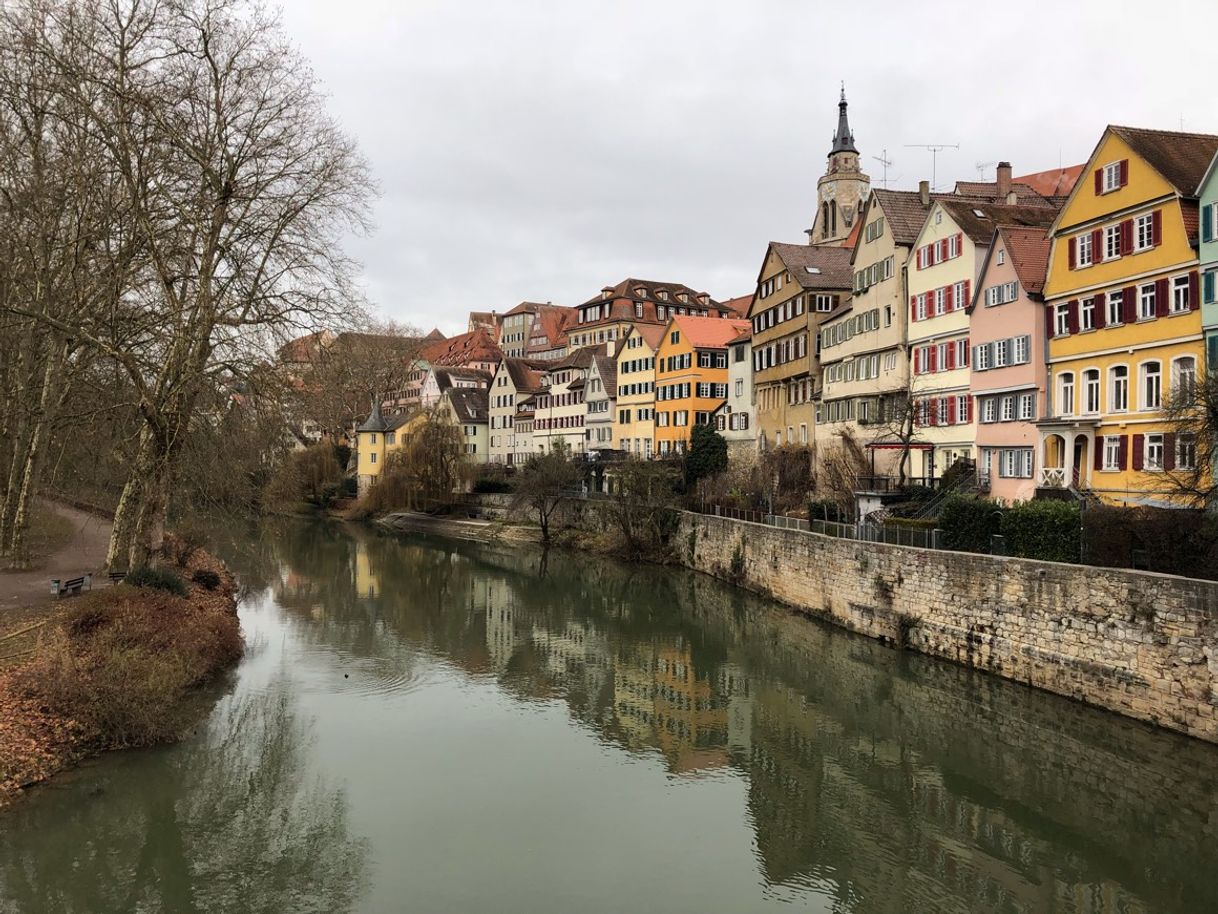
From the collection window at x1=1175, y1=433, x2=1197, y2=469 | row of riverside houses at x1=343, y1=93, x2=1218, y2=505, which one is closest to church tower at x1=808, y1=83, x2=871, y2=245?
row of riverside houses at x1=343, y1=93, x2=1218, y2=505

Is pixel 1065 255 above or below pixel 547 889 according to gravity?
above

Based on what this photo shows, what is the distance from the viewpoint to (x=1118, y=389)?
22.9 m

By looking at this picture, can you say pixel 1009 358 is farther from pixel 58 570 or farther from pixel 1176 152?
pixel 58 570

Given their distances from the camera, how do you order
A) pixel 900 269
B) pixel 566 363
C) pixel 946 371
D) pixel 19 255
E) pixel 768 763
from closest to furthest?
pixel 768 763 → pixel 19 255 → pixel 946 371 → pixel 900 269 → pixel 566 363

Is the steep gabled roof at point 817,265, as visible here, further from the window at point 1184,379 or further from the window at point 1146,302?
the window at point 1184,379

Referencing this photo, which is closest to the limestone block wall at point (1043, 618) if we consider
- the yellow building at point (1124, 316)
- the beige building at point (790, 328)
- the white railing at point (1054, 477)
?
the yellow building at point (1124, 316)

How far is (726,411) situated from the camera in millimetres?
47906

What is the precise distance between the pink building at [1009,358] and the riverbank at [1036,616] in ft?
18.0

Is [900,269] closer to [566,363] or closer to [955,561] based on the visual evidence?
[955,561]

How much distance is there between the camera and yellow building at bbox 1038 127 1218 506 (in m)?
20.9

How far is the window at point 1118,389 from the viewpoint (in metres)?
22.6

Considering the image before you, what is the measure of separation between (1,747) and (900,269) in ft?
97.1

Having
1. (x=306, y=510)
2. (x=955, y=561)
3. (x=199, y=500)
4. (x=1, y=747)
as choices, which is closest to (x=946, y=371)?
(x=955, y=561)

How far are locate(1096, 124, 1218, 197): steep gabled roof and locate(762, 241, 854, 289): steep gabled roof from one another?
17.5m
